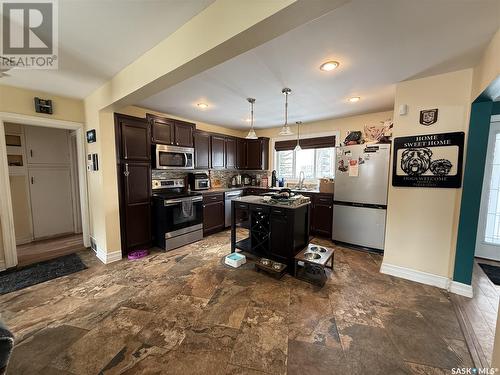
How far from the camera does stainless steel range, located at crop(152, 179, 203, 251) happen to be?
3264 mm

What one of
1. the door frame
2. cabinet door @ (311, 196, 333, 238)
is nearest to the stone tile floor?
the door frame

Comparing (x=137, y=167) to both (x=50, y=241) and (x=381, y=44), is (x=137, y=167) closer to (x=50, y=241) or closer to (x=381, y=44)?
(x=50, y=241)

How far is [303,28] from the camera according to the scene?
1.50 meters

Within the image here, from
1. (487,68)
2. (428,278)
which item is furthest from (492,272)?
(487,68)

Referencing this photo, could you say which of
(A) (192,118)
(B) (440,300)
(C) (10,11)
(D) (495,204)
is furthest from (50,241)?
(D) (495,204)

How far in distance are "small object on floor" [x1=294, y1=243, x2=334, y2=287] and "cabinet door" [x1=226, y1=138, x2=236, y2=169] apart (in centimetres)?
283

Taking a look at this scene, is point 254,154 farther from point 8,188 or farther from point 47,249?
point 47,249

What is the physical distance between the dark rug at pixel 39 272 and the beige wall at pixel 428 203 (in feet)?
14.1

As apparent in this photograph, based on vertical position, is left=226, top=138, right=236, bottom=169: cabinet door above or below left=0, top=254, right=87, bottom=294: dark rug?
above

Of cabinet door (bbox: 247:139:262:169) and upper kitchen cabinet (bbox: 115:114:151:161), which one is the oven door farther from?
cabinet door (bbox: 247:139:262:169)

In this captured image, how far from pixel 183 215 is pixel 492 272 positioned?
4.55 metres

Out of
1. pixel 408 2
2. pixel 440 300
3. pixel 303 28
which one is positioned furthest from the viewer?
pixel 440 300

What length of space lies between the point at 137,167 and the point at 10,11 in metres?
2.01

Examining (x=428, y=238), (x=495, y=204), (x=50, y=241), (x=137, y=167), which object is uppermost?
(x=137, y=167)
